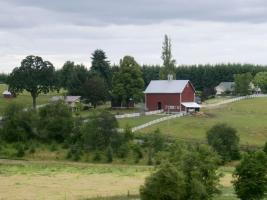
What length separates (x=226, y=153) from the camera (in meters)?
65.4

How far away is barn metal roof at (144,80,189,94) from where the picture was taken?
330ft

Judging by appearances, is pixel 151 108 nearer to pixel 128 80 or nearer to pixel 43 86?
pixel 128 80

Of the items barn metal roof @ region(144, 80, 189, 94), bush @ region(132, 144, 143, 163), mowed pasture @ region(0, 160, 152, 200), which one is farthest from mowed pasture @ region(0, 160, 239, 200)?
barn metal roof @ region(144, 80, 189, 94)

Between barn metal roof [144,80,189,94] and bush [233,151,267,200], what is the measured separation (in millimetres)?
64102

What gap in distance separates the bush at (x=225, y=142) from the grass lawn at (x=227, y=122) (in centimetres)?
638

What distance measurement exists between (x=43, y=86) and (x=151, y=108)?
2011 centimetres

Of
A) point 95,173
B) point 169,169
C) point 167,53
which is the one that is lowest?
point 95,173

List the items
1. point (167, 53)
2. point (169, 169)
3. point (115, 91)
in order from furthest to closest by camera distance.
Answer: point (167, 53) < point (115, 91) < point (169, 169)

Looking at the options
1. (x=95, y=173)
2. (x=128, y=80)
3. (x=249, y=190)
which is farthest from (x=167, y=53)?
(x=249, y=190)

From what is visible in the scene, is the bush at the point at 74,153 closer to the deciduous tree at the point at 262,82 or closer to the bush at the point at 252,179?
the bush at the point at 252,179

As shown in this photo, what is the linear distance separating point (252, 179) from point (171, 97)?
6468 centimetres

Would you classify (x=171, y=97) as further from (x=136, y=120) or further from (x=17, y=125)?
(x=17, y=125)

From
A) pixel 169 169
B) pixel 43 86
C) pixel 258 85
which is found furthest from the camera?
pixel 258 85

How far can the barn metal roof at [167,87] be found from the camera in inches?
3957
